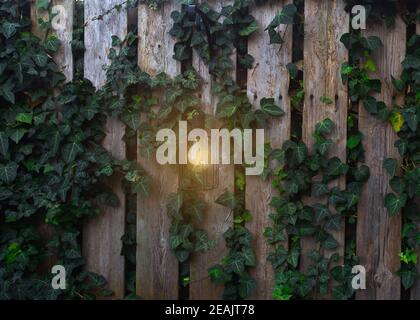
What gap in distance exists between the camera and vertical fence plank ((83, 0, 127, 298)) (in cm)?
245

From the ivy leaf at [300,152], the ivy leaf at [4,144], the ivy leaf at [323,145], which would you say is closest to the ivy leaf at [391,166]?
the ivy leaf at [323,145]

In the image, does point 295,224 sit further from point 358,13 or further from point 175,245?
point 358,13

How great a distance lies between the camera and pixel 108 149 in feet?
8.08

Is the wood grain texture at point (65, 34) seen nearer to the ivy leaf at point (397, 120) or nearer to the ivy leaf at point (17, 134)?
the ivy leaf at point (17, 134)

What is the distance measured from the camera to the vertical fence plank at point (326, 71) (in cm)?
227

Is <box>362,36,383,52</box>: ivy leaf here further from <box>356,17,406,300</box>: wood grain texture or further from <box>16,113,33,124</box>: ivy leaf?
<box>16,113,33,124</box>: ivy leaf

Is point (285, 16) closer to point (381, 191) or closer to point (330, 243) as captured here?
point (381, 191)

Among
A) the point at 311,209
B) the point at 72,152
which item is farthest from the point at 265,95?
the point at 72,152

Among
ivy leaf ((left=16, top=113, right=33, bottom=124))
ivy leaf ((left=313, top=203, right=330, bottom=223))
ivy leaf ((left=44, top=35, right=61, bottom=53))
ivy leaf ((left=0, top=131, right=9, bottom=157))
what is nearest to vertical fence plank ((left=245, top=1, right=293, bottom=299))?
ivy leaf ((left=313, top=203, right=330, bottom=223))

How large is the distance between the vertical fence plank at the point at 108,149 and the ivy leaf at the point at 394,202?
53.8 inches

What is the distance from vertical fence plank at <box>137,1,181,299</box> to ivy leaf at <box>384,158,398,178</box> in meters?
1.07

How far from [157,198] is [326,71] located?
→ 3.64 feet
